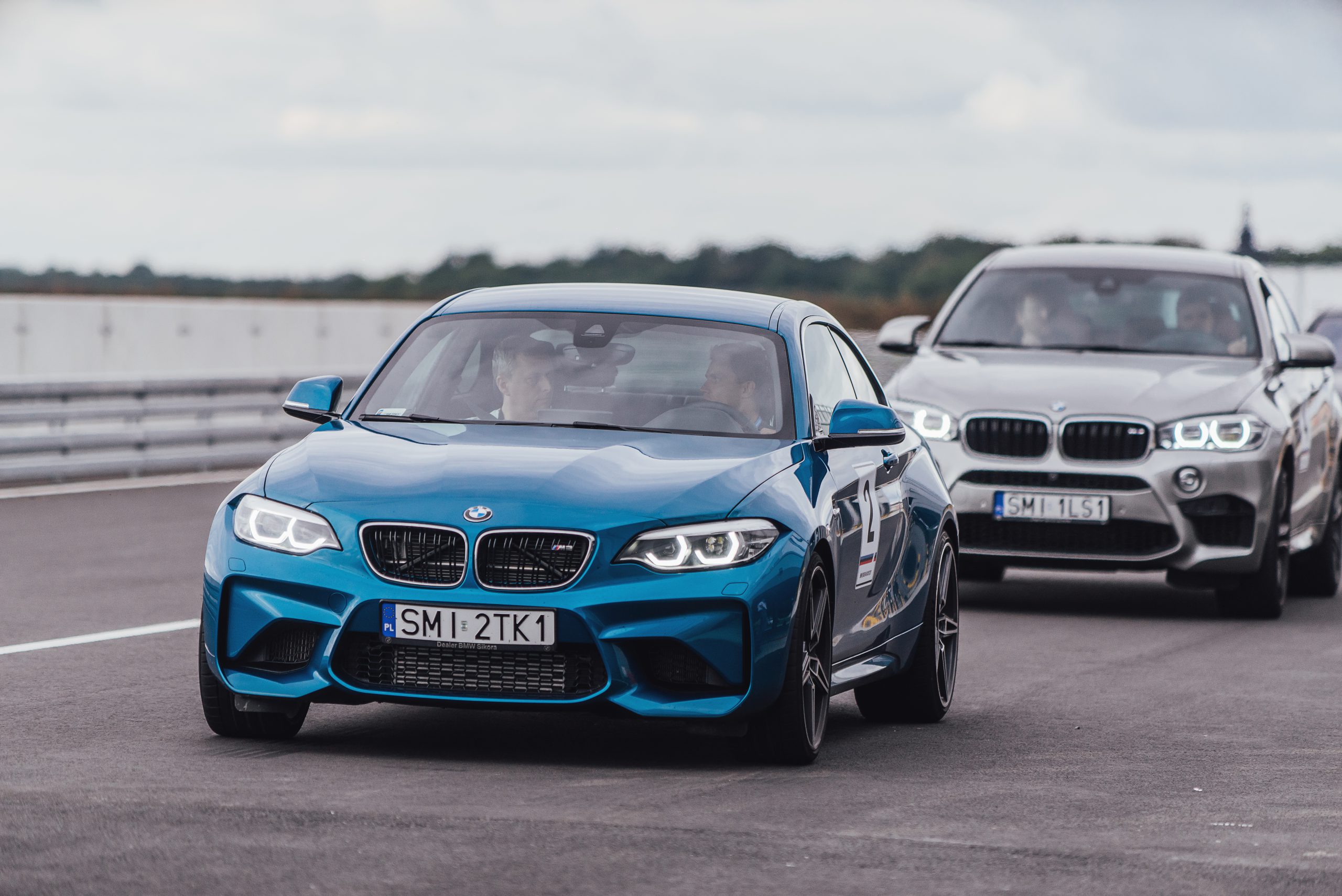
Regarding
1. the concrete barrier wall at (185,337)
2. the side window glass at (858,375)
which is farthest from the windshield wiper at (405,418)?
the concrete barrier wall at (185,337)

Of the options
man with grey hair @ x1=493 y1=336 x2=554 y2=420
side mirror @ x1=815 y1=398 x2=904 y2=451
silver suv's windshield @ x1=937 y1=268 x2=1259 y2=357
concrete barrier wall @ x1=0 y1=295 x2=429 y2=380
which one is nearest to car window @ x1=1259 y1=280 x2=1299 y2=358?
silver suv's windshield @ x1=937 y1=268 x2=1259 y2=357

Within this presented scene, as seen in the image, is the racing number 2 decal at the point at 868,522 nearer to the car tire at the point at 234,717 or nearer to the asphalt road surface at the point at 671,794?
the asphalt road surface at the point at 671,794

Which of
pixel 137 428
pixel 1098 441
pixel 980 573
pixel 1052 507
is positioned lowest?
pixel 137 428

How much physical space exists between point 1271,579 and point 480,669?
23.3 ft

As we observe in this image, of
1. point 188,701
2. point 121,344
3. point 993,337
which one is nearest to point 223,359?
point 121,344

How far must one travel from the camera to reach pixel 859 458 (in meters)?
8.53

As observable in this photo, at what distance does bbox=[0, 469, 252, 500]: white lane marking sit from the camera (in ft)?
65.4

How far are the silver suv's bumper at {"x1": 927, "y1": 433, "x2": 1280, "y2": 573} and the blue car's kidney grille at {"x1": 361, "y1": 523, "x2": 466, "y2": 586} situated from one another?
249 inches

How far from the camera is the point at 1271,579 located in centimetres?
1329

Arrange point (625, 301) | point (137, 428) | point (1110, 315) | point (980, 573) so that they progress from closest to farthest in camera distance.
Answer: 1. point (625, 301)
2. point (1110, 315)
3. point (980, 573)
4. point (137, 428)

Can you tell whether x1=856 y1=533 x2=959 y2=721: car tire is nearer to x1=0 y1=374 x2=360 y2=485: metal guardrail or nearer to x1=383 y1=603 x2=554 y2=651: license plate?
x1=383 y1=603 x2=554 y2=651: license plate

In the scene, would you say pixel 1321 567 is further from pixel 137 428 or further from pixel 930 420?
pixel 137 428

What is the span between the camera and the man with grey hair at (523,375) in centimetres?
822

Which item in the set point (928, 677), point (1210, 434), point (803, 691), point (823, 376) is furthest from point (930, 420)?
point (803, 691)
